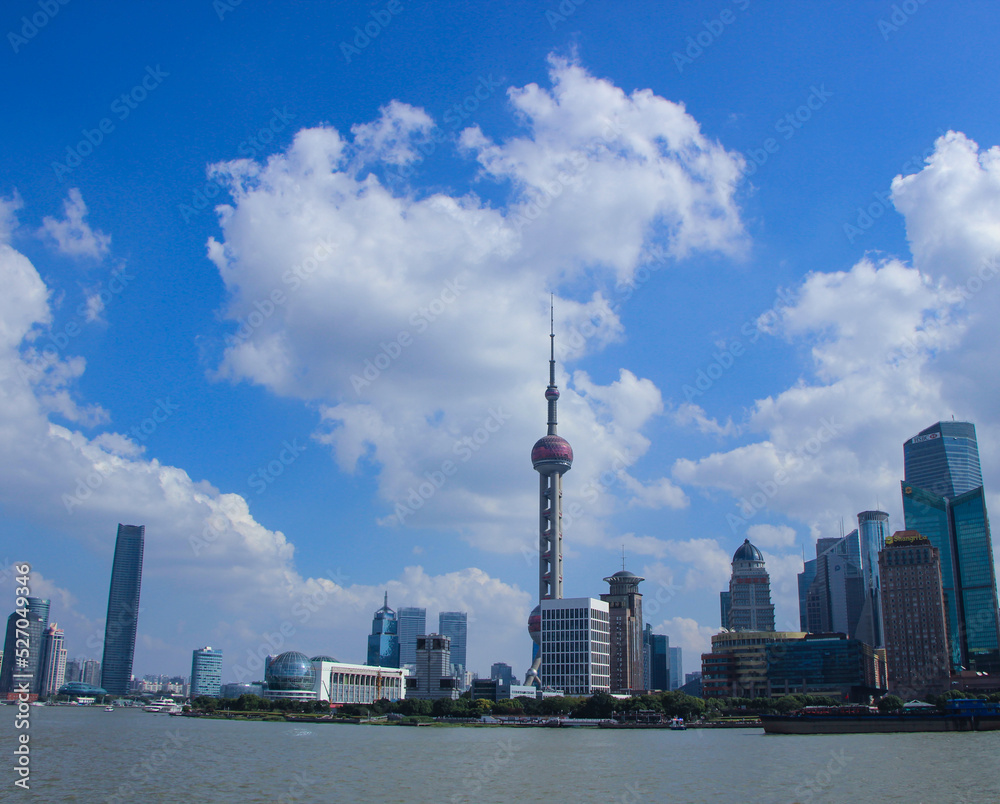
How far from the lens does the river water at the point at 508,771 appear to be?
67.6 meters

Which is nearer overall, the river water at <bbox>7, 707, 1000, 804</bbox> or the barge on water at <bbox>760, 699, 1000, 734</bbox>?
the river water at <bbox>7, 707, 1000, 804</bbox>

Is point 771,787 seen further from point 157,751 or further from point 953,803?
point 157,751

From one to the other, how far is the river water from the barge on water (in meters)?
27.2

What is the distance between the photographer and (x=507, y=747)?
397 feet

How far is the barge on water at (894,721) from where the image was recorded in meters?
158

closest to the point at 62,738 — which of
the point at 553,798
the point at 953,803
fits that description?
the point at 553,798

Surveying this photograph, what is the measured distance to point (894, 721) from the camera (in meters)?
160

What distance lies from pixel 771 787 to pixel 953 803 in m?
14.3

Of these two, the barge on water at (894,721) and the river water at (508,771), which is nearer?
the river water at (508,771)

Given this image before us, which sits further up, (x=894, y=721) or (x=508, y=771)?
(x=508, y=771)

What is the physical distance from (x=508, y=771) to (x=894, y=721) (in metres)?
105

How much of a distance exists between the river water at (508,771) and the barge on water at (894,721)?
27.2 metres

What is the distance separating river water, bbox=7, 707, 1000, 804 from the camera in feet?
222

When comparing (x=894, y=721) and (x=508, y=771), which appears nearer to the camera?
(x=508, y=771)
